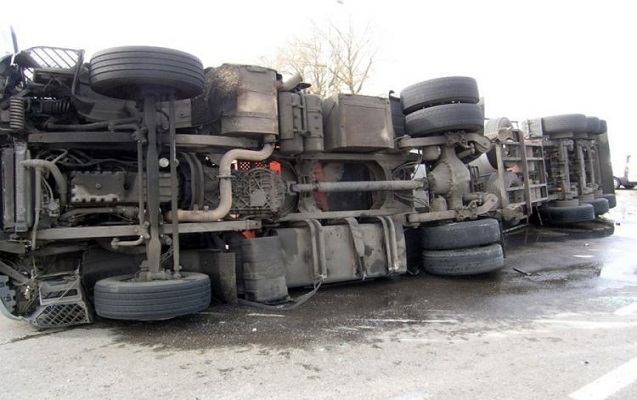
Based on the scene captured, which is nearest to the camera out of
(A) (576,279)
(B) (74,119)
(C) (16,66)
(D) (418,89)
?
(C) (16,66)

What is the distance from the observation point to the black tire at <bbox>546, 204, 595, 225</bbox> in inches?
344

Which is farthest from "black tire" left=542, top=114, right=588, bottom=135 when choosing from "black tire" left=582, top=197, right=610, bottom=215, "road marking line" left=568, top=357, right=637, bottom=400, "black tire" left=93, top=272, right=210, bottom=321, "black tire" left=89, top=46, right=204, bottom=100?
"black tire" left=93, top=272, right=210, bottom=321

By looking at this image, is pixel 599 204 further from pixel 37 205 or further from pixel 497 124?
pixel 37 205

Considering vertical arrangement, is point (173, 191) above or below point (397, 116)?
below

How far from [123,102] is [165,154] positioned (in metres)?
0.60

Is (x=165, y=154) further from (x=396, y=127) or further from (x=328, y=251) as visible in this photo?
(x=396, y=127)

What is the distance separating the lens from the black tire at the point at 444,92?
5406 mm

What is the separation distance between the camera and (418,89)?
18.4 feet

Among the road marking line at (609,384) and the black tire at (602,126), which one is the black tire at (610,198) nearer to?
the black tire at (602,126)

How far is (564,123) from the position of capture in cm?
910

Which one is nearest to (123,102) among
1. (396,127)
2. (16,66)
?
(16,66)

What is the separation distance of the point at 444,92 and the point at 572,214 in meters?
4.98

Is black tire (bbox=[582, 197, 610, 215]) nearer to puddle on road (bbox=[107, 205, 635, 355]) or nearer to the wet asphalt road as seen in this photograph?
puddle on road (bbox=[107, 205, 635, 355])

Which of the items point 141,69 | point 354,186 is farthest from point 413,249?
point 141,69
